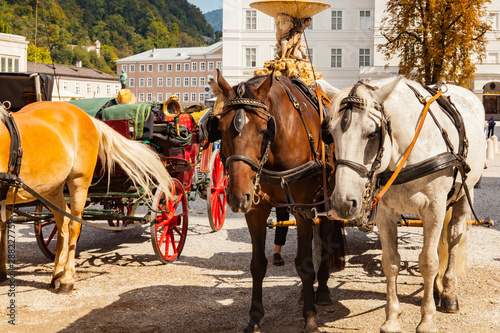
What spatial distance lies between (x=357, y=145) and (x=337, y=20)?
160 ft

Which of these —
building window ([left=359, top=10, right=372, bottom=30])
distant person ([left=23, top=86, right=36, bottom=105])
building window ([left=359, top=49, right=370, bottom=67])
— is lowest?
distant person ([left=23, top=86, right=36, bottom=105])

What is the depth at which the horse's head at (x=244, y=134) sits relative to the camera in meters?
3.90

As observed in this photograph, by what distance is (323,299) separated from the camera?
5.24m

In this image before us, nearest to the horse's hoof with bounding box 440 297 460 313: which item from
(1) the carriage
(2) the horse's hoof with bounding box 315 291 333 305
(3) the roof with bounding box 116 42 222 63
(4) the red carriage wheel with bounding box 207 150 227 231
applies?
(2) the horse's hoof with bounding box 315 291 333 305

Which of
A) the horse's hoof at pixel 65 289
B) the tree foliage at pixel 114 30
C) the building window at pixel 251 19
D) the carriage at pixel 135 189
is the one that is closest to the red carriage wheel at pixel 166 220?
the carriage at pixel 135 189

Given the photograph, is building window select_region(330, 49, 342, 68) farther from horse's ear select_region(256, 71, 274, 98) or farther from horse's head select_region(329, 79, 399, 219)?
horse's head select_region(329, 79, 399, 219)

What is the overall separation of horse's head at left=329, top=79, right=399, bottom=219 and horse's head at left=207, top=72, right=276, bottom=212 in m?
0.58

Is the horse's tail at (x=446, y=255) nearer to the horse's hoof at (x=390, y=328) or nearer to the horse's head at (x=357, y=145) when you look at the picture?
the horse's hoof at (x=390, y=328)

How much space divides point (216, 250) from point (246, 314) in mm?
2901

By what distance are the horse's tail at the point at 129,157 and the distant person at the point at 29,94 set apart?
1.06m

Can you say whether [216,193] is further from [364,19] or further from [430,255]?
[364,19]

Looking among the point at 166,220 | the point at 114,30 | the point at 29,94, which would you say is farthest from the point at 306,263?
the point at 114,30

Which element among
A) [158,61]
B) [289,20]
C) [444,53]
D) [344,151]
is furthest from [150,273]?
[158,61]

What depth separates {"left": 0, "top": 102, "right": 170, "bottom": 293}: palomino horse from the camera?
5348 millimetres
